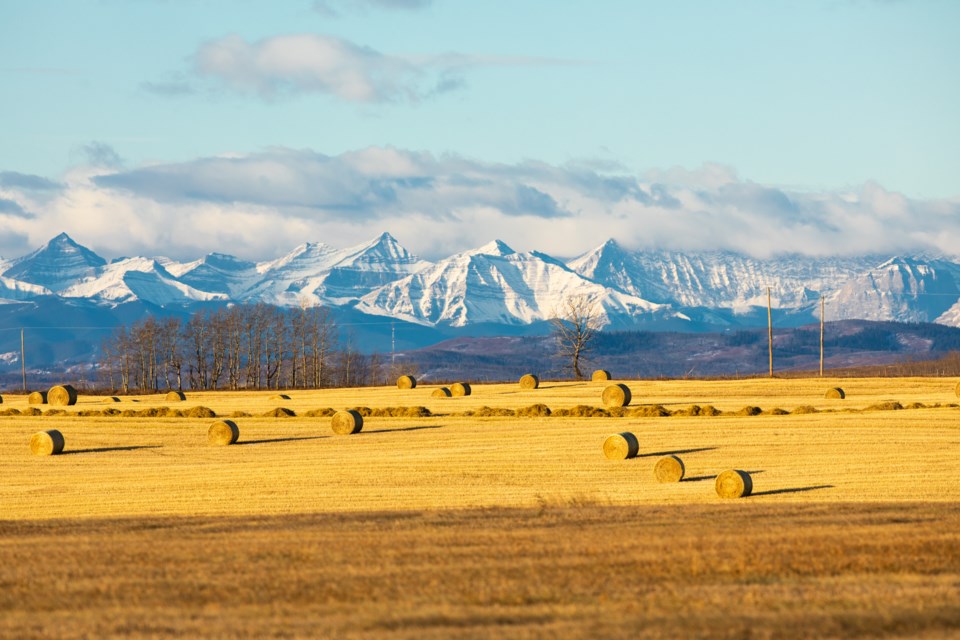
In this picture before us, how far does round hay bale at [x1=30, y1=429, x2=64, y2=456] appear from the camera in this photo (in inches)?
1781

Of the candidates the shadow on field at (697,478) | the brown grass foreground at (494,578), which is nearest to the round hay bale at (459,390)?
the shadow on field at (697,478)

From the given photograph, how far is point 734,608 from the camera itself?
554 inches

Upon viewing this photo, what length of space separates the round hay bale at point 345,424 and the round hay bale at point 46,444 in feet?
35.6

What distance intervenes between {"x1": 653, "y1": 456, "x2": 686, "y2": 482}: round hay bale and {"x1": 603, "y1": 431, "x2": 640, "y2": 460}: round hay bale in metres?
5.57

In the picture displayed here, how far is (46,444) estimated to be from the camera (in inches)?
1784

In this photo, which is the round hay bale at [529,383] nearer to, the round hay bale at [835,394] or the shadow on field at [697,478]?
the round hay bale at [835,394]

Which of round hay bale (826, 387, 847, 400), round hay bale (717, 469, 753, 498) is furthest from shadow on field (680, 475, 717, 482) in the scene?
round hay bale (826, 387, 847, 400)

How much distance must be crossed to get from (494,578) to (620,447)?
2275cm

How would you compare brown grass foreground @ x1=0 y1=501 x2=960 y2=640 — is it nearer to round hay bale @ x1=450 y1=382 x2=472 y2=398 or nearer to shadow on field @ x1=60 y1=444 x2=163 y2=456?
shadow on field @ x1=60 y1=444 x2=163 y2=456

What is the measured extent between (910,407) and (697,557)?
41850 mm

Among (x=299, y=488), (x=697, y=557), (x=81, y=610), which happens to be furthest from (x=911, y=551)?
(x=299, y=488)

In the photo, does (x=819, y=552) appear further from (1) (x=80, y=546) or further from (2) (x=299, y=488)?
(2) (x=299, y=488)

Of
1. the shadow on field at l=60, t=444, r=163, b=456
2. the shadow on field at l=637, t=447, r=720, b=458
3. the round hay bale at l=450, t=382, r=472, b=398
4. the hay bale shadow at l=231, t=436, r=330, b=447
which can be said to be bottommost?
the shadow on field at l=637, t=447, r=720, b=458

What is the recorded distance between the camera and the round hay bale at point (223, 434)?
4812 centimetres
